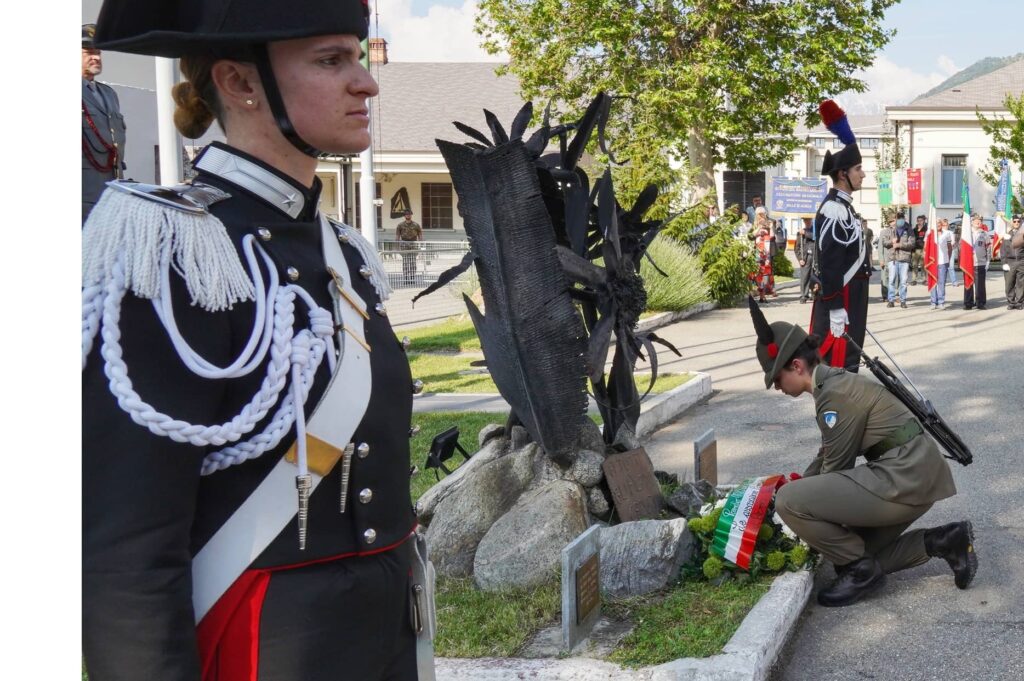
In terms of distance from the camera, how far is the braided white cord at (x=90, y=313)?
1629 mm

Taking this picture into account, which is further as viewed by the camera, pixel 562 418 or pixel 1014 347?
pixel 1014 347

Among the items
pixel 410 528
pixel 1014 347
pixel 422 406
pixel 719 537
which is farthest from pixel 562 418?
pixel 1014 347

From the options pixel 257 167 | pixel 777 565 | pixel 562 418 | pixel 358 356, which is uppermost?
pixel 257 167

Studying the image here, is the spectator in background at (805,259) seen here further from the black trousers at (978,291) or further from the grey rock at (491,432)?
the grey rock at (491,432)

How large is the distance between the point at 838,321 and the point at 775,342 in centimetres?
300

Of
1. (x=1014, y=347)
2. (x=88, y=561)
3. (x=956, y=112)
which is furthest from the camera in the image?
(x=956, y=112)

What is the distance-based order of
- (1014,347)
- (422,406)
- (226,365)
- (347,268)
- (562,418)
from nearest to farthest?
(226,365) < (347,268) < (562,418) < (422,406) < (1014,347)

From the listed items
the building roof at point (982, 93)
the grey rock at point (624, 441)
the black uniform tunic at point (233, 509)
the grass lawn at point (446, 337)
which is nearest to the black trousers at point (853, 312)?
the grey rock at point (624, 441)

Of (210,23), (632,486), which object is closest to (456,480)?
(632,486)

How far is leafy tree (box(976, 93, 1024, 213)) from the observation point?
39.5 meters

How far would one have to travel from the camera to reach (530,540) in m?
5.68

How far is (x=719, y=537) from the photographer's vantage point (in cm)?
569

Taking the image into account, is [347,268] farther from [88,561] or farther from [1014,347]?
[1014,347]

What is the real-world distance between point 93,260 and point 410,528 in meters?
0.78
